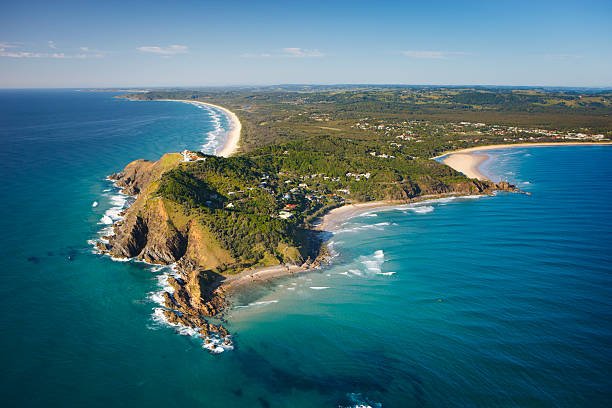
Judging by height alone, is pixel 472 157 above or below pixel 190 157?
below

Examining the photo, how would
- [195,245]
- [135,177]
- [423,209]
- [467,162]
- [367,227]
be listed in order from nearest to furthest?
1. [195,245]
2. [367,227]
3. [423,209]
4. [135,177]
5. [467,162]

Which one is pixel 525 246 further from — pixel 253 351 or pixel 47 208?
pixel 47 208

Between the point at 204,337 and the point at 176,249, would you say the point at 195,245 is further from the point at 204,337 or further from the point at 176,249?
the point at 204,337

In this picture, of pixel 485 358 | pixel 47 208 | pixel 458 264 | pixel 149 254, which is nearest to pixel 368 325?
pixel 485 358

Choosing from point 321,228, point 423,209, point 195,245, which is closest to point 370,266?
point 321,228

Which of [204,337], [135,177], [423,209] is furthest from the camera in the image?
[135,177]

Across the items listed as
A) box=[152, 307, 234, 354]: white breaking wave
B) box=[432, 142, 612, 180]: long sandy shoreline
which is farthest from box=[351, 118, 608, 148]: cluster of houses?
box=[152, 307, 234, 354]: white breaking wave

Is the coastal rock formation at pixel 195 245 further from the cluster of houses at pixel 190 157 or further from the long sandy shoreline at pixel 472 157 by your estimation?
the long sandy shoreline at pixel 472 157

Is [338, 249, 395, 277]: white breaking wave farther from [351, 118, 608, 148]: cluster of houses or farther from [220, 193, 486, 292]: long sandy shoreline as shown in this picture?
[351, 118, 608, 148]: cluster of houses
